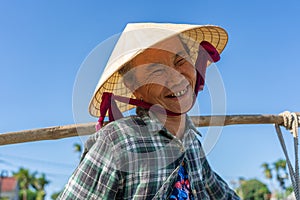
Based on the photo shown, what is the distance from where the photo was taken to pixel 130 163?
809 mm

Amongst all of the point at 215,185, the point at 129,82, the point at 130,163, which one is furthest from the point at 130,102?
the point at 215,185

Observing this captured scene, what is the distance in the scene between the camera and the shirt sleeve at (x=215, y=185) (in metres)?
1.01

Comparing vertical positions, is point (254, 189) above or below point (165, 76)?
below

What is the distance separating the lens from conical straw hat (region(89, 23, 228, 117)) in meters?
0.88

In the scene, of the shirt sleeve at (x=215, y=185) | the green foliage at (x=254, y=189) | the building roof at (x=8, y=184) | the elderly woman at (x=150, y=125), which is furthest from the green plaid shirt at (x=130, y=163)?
the green foliage at (x=254, y=189)

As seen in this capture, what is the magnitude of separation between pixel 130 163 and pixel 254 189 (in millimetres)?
36368

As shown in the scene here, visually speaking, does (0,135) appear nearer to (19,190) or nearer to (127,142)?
(127,142)

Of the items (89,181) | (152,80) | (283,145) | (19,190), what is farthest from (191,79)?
(19,190)

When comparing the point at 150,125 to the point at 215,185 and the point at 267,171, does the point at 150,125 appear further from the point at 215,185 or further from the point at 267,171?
the point at 267,171

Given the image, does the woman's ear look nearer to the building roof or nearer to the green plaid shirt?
the green plaid shirt

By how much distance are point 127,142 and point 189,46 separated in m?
0.32

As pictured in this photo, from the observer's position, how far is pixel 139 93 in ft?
3.03

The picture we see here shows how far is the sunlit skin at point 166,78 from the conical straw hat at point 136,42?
2 cm

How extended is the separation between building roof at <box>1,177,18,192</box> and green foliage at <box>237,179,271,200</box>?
59.2ft
